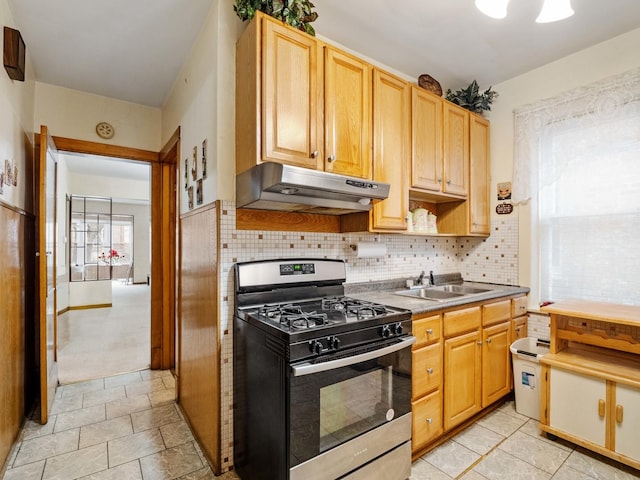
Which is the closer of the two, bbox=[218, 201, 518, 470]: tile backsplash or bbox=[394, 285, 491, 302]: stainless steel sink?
bbox=[218, 201, 518, 470]: tile backsplash

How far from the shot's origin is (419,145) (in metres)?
2.40

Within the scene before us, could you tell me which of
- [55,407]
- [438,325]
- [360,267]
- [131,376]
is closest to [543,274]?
[438,325]

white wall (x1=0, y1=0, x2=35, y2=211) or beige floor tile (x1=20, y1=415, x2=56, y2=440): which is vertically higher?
white wall (x1=0, y1=0, x2=35, y2=211)

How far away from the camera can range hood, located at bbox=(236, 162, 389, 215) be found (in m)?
1.50

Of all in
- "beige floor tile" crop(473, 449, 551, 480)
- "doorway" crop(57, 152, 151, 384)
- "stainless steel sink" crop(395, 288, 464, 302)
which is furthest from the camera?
"doorway" crop(57, 152, 151, 384)

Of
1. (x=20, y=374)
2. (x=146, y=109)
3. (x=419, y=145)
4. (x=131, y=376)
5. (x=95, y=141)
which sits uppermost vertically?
(x=146, y=109)

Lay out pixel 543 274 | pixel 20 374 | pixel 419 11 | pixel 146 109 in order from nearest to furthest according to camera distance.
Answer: pixel 419 11, pixel 20 374, pixel 543 274, pixel 146 109

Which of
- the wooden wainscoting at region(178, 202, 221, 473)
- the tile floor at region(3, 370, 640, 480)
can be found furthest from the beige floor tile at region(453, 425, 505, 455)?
the wooden wainscoting at region(178, 202, 221, 473)

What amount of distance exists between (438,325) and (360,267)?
714mm

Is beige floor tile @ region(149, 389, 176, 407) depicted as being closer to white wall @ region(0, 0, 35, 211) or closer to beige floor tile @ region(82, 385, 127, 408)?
beige floor tile @ region(82, 385, 127, 408)

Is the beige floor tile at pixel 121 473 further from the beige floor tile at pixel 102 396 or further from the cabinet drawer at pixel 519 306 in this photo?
the cabinet drawer at pixel 519 306

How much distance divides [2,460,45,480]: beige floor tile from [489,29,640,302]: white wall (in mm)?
3597

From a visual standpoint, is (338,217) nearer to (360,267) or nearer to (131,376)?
(360,267)

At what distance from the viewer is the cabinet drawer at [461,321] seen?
205 cm
